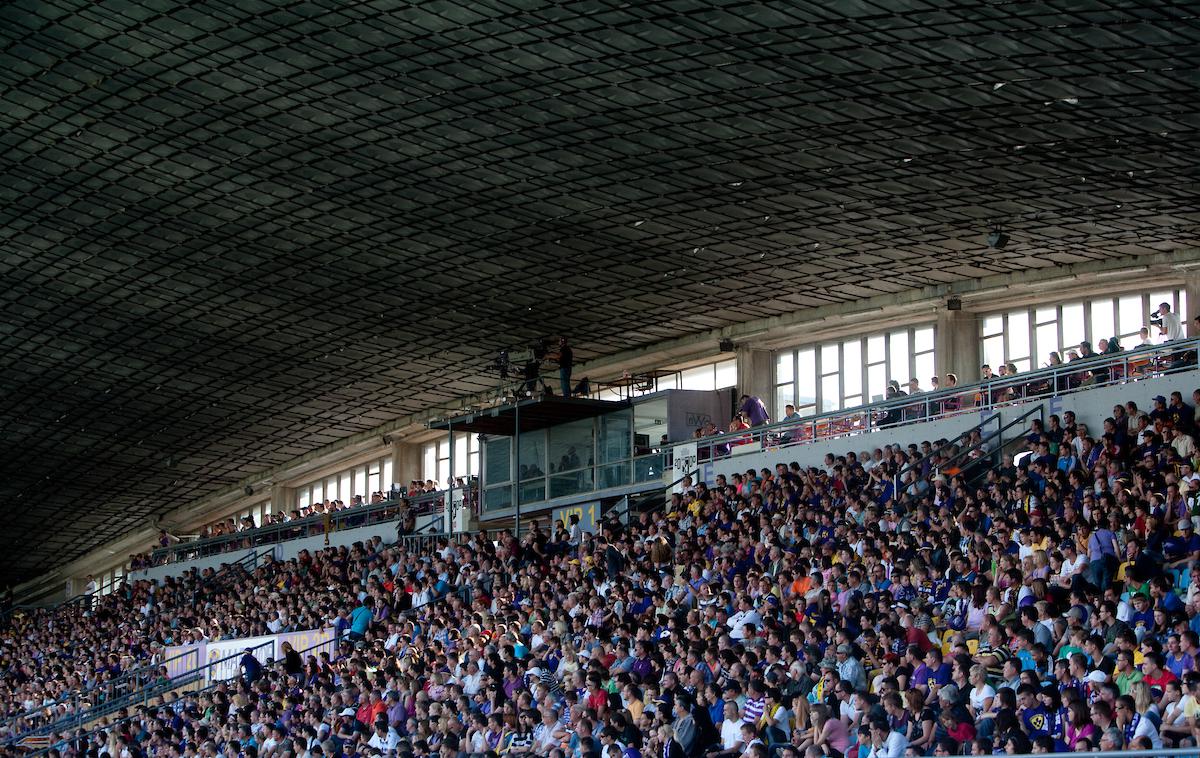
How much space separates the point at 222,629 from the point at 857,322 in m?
17.6

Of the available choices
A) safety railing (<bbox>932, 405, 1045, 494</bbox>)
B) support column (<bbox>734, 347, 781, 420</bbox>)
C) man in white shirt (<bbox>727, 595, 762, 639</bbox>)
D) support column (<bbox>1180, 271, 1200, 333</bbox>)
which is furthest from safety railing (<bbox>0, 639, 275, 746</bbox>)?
support column (<bbox>1180, 271, 1200, 333</bbox>)

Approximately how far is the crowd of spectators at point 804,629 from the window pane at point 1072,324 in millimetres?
12172

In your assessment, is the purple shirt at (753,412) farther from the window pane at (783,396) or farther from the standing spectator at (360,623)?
the standing spectator at (360,623)

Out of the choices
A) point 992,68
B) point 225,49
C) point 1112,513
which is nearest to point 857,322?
point 992,68

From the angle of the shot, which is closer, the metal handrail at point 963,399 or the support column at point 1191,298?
the metal handrail at point 963,399

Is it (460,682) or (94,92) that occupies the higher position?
(94,92)

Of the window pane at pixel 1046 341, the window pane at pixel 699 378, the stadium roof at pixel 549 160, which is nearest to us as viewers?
the stadium roof at pixel 549 160

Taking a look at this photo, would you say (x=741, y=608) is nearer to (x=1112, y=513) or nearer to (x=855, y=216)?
(x=1112, y=513)

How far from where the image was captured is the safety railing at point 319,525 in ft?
132

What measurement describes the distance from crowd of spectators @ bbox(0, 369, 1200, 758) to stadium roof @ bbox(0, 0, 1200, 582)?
6044 mm

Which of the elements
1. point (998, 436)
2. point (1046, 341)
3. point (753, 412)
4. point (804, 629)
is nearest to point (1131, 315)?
point (1046, 341)

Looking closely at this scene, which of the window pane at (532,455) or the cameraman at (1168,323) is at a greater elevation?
the cameraman at (1168,323)

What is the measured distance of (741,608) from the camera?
63.5ft

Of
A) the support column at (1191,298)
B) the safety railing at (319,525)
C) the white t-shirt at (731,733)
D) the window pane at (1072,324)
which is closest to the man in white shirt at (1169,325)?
the support column at (1191,298)
